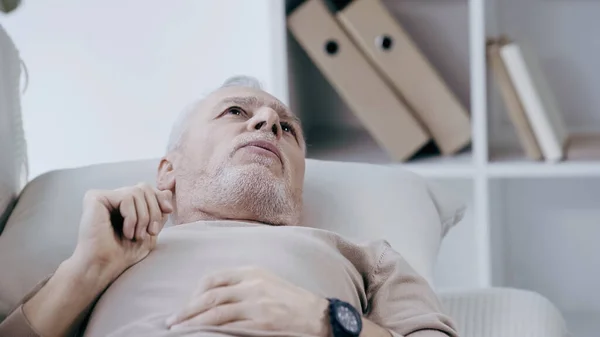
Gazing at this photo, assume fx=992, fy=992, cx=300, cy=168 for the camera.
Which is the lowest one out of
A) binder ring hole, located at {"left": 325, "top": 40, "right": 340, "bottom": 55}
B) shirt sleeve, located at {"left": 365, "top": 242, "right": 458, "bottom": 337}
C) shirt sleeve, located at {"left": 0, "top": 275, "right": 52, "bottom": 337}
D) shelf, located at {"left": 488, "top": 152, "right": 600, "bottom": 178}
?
shelf, located at {"left": 488, "top": 152, "right": 600, "bottom": 178}

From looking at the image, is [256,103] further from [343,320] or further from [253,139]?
[343,320]

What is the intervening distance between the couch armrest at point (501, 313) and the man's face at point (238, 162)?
0.34 meters

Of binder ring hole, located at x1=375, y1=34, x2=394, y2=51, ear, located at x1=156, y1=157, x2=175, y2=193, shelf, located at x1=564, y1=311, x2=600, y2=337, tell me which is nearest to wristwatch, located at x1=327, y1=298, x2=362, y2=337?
ear, located at x1=156, y1=157, x2=175, y2=193

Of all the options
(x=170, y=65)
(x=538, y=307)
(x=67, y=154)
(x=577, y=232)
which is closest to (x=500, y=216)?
(x=577, y=232)

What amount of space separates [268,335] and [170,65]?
156 cm

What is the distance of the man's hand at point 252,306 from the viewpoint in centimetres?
126

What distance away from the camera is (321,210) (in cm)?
180

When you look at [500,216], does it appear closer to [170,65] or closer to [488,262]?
[488,262]

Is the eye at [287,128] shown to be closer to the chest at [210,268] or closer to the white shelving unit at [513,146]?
the chest at [210,268]

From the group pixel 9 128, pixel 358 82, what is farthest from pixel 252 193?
pixel 358 82

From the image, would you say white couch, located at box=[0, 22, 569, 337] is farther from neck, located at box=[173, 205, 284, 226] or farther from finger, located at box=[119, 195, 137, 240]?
finger, located at box=[119, 195, 137, 240]

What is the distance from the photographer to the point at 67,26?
107 inches

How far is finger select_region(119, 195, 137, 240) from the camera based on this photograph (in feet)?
4.41

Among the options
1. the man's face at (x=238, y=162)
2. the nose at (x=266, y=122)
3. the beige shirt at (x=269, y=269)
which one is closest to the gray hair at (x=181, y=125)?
the man's face at (x=238, y=162)
